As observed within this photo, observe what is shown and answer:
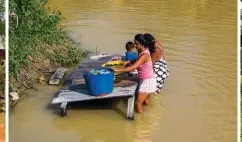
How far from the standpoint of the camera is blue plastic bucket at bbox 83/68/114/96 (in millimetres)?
5066

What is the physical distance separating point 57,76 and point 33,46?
0.76 metres

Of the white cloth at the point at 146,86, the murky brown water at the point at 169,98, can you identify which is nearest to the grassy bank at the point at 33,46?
the murky brown water at the point at 169,98

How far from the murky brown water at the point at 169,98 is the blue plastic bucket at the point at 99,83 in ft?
1.25

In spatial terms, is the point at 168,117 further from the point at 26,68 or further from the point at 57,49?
the point at 57,49

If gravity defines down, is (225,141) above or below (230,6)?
below

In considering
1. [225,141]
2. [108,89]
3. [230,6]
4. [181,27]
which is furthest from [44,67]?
[230,6]

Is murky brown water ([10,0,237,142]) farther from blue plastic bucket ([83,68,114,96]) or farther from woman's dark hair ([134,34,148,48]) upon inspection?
woman's dark hair ([134,34,148,48])

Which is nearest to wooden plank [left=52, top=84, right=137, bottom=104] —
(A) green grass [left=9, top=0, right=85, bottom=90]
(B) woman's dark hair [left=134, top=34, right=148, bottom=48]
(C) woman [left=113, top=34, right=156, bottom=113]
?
(C) woman [left=113, top=34, right=156, bottom=113]

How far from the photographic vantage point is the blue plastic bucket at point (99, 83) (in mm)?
5066

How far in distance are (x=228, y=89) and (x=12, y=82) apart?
2936mm

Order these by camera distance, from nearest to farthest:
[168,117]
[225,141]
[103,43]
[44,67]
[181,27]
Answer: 1. [225,141]
2. [168,117]
3. [44,67]
4. [103,43]
5. [181,27]

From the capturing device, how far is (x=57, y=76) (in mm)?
6512

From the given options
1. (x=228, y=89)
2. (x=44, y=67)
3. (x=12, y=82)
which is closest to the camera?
(x=12, y=82)

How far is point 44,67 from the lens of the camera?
22.9 ft
